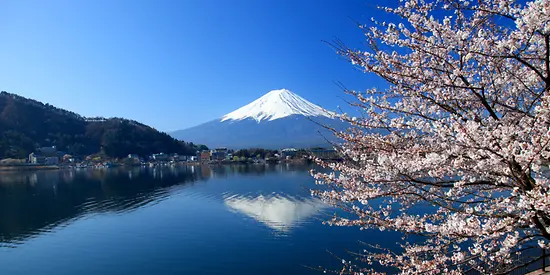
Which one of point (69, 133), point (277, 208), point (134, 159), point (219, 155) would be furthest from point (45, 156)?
point (277, 208)

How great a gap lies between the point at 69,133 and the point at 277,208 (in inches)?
2151

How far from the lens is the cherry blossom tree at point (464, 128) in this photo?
1.36 metres

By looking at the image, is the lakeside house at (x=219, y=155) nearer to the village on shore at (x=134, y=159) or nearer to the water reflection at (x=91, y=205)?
the village on shore at (x=134, y=159)

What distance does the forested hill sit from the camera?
5125cm

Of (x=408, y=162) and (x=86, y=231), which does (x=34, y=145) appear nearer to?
(x=86, y=231)

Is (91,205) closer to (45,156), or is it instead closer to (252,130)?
(45,156)

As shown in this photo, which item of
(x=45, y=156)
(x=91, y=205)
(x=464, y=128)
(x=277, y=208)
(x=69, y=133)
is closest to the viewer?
(x=464, y=128)

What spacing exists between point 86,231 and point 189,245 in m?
4.17

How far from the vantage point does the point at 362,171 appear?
6.54 feet

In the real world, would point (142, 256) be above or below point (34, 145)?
below

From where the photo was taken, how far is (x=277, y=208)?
14.2 m

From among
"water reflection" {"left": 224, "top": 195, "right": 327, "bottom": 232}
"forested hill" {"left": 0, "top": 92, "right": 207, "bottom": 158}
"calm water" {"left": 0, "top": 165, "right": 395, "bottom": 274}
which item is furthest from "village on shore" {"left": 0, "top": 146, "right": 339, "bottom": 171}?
"calm water" {"left": 0, "top": 165, "right": 395, "bottom": 274}

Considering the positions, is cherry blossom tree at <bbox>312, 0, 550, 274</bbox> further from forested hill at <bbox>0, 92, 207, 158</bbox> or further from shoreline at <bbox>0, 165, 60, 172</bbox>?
forested hill at <bbox>0, 92, 207, 158</bbox>

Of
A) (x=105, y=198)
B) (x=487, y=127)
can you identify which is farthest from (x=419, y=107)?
(x=105, y=198)
